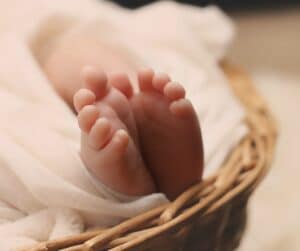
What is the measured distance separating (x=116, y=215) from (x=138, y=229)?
0.10 feet

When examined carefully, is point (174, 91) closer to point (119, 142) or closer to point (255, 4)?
point (119, 142)

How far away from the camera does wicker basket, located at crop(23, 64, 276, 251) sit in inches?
25.5

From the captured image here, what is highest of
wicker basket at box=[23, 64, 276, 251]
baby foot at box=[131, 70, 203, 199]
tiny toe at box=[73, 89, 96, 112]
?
tiny toe at box=[73, 89, 96, 112]

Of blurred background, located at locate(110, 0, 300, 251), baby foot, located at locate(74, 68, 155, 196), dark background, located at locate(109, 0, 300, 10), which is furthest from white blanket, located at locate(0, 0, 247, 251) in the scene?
dark background, located at locate(109, 0, 300, 10)

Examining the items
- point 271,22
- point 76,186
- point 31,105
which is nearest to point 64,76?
point 31,105

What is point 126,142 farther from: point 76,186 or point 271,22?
point 271,22

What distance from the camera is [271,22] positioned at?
5.50ft

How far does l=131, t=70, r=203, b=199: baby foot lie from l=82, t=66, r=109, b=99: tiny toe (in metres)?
0.05

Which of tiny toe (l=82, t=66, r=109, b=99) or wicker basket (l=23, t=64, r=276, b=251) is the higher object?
tiny toe (l=82, t=66, r=109, b=99)

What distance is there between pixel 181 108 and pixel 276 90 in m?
0.72

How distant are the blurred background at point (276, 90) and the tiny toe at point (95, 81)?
1.18 feet

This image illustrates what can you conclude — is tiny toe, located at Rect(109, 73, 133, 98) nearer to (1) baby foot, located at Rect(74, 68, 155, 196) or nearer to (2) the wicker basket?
(1) baby foot, located at Rect(74, 68, 155, 196)

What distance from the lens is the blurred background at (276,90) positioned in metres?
1.03

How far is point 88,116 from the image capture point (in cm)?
65
